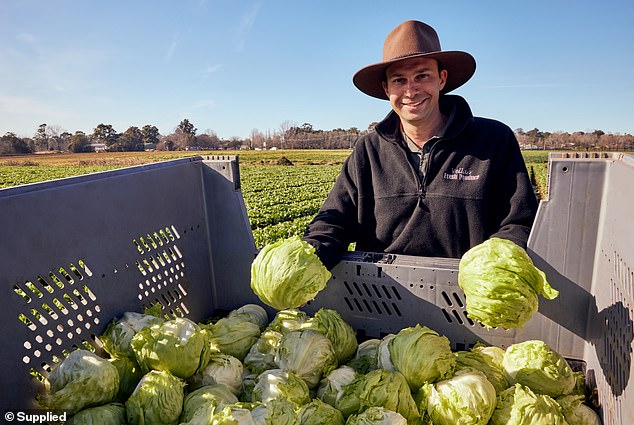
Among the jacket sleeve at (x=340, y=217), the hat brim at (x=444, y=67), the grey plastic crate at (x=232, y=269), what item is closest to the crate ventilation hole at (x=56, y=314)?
the grey plastic crate at (x=232, y=269)

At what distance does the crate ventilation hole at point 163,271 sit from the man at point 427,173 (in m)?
1.07

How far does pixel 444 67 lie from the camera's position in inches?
155

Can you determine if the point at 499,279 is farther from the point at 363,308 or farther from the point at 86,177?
the point at 86,177

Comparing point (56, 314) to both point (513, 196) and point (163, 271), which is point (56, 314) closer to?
point (163, 271)

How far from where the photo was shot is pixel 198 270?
3.73 meters

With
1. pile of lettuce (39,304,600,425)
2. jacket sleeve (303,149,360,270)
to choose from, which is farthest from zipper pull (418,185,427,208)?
pile of lettuce (39,304,600,425)

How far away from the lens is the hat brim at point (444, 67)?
11.9ft

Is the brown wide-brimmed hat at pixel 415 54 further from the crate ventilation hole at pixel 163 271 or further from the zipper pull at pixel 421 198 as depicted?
the crate ventilation hole at pixel 163 271

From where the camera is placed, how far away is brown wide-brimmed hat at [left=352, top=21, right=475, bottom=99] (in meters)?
3.58

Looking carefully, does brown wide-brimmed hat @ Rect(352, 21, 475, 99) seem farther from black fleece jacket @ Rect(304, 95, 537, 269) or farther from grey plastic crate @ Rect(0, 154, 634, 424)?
grey plastic crate @ Rect(0, 154, 634, 424)

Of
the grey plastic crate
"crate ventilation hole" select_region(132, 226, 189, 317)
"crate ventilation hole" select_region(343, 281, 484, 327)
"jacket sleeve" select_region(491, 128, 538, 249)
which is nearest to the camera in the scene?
the grey plastic crate

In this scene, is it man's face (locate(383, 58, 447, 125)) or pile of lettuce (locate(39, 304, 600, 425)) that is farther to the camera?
man's face (locate(383, 58, 447, 125))

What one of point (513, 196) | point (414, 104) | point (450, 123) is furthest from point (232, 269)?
point (513, 196)

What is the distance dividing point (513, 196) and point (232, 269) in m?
2.38
